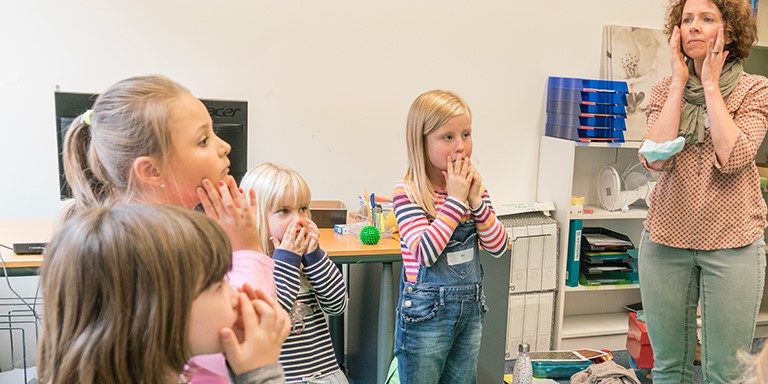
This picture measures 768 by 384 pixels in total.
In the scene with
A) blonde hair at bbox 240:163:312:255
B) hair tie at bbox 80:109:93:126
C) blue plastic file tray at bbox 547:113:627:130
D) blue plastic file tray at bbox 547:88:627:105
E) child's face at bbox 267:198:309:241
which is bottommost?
child's face at bbox 267:198:309:241

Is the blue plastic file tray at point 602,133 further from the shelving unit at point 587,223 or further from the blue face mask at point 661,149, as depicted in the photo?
the blue face mask at point 661,149

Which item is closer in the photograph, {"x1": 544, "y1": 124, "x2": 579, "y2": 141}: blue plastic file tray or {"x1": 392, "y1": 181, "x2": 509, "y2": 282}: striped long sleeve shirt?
{"x1": 392, "y1": 181, "x2": 509, "y2": 282}: striped long sleeve shirt

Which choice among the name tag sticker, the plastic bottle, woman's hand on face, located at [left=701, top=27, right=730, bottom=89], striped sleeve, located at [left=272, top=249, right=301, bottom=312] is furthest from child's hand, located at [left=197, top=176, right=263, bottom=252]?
the plastic bottle

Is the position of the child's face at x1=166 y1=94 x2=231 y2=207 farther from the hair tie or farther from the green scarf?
the green scarf

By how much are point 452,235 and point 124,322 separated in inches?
47.5

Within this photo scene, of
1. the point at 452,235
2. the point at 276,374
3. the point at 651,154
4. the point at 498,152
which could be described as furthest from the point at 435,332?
the point at 498,152

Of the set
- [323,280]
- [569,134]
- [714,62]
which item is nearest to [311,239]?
[323,280]

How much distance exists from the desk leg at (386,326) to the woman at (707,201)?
87 cm


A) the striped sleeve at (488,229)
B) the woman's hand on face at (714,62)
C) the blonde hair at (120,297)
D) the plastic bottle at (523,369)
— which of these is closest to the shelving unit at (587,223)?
the plastic bottle at (523,369)

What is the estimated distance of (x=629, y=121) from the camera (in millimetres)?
3373

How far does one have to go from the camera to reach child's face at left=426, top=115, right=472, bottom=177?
6.10 ft

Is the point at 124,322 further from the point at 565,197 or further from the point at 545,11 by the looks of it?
the point at 545,11

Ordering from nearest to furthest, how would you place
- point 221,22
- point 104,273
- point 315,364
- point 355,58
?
point 104,273 → point 315,364 → point 221,22 → point 355,58

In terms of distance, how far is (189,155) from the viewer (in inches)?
44.6
